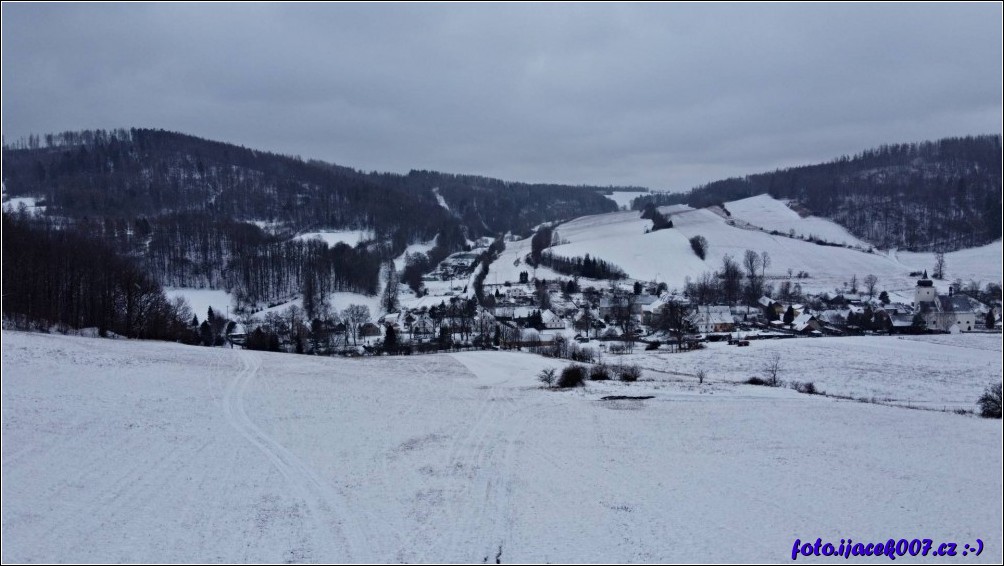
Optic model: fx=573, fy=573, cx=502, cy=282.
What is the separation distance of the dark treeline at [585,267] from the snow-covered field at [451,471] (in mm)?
81467

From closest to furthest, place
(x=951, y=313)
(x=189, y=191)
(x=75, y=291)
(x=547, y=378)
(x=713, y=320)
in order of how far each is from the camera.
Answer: (x=547, y=378) < (x=951, y=313) < (x=75, y=291) < (x=713, y=320) < (x=189, y=191)

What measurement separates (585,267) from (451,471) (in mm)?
96851

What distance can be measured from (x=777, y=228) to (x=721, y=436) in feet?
475

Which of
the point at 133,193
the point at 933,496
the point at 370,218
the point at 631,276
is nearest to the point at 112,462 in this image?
the point at 933,496

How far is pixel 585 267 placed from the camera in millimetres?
111562

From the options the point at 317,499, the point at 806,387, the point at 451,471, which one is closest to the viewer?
the point at 317,499

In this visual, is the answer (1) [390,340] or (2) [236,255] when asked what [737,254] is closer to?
(1) [390,340]

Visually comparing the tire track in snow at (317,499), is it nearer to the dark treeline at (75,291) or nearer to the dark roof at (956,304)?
the dark treeline at (75,291)

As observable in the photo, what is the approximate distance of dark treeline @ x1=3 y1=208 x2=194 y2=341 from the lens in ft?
135

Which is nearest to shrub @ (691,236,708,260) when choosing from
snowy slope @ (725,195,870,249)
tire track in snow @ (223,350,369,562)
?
snowy slope @ (725,195,870,249)

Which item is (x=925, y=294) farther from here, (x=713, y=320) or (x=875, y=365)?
(x=875, y=365)

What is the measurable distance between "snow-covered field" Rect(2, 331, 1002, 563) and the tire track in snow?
6cm

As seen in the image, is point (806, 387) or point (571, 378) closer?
point (571, 378)

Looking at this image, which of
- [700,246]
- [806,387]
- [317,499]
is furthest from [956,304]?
[700,246]
